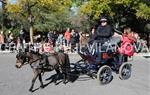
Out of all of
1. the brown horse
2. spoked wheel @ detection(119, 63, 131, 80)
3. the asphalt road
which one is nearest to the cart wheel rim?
the asphalt road

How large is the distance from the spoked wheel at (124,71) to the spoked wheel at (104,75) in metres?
0.51

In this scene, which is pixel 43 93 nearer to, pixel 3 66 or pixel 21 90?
pixel 21 90

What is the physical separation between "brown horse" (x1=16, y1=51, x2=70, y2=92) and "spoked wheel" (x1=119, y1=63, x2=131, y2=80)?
1.90m

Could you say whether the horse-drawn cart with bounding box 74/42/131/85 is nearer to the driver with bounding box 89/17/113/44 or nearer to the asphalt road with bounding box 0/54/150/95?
the asphalt road with bounding box 0/54/150/95

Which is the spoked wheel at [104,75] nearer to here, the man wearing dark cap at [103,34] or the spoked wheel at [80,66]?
the spoked wheel at [80,66]

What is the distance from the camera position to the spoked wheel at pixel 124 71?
16.0 metres

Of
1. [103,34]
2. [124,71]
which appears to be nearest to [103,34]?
[103,34]

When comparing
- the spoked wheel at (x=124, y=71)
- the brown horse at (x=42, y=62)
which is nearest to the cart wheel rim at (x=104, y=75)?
the spoked wheel at (x=124, y=71)

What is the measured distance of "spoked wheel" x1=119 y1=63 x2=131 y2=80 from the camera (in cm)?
1605

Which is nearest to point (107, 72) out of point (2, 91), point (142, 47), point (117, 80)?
point (117, 80)

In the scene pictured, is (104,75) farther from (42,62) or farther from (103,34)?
(42,62)

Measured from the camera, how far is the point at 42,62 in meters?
14.9

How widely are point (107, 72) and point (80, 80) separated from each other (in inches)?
A: 62.5

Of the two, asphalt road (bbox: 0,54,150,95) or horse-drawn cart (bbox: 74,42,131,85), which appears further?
horse-drawn cart (bbox: 74,42,131,85)
